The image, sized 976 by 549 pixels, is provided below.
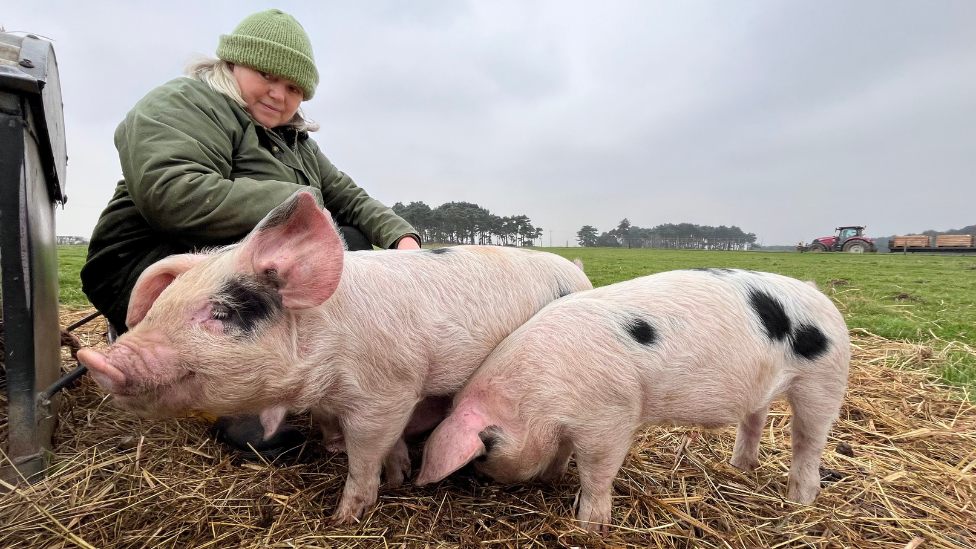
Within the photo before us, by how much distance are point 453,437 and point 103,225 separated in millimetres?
2306

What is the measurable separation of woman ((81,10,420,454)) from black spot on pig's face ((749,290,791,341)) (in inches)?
84.9

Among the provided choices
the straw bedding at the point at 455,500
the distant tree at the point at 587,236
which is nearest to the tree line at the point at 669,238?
the distant tree at the point at 587,236

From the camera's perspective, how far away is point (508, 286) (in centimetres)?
248

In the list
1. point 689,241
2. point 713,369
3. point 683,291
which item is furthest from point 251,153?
point 689,241

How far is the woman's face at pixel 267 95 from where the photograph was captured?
2.78 meters

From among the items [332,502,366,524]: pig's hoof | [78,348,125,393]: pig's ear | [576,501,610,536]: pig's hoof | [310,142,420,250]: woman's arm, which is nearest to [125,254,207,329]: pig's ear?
[78,348,125,393]: pig's ear

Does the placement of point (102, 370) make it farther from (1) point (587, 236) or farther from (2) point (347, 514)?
(1) point (587, 236)

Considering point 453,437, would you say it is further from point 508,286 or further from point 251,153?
point 251,153

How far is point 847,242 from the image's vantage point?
4456cm

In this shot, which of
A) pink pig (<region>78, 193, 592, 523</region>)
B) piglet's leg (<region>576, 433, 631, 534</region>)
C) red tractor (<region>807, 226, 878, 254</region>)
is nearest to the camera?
pink pig (<region>78, 193, 592, 523</region>)

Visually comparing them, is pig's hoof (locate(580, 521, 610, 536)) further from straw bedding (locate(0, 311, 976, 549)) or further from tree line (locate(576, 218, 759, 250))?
tree line (locate(576, 218, 759, 250))

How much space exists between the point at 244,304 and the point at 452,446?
3.18 ft

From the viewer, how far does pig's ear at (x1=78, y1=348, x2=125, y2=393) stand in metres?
1.39

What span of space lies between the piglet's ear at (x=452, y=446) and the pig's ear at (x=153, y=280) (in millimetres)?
1177
